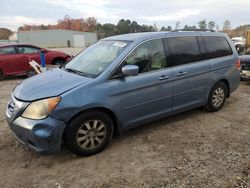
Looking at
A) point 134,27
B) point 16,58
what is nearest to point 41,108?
point 16,58

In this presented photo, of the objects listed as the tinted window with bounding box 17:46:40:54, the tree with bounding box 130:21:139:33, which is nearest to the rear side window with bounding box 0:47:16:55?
the tinted window with bounding box 17:46:40:54

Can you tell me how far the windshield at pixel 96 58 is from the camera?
13.5 feet

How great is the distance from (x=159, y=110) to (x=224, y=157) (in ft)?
4.18

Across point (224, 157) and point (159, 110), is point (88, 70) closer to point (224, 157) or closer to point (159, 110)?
point (159, 110)

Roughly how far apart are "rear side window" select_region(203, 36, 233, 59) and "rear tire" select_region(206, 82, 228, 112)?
61 centimetres

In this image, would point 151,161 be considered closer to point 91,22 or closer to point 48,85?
point 48,85

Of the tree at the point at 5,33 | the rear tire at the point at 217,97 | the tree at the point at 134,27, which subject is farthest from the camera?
the tree at the point at 5,33

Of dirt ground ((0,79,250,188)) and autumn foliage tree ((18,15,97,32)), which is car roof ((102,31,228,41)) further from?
autumn foliage tree ((18,15,97,32))

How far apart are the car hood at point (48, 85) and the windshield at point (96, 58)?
21cm

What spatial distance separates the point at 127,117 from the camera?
4.12 m

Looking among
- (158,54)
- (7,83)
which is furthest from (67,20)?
(158,54)

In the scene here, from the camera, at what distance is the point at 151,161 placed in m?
3.70

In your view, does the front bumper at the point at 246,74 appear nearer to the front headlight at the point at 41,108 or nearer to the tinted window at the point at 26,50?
the front headlight at the point at 41,108

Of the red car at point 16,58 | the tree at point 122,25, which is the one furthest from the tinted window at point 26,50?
the tree at point 122,25
